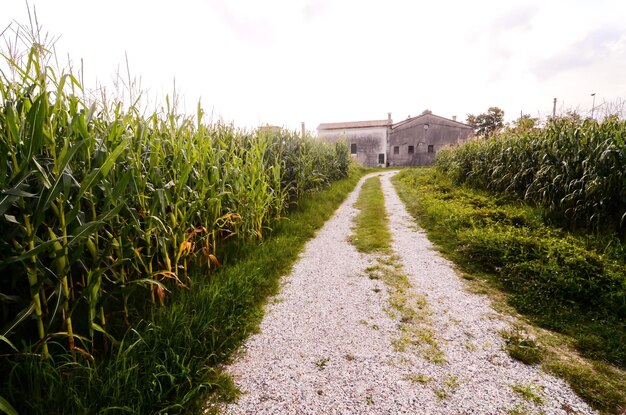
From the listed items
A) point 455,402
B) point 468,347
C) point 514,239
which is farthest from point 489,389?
point 514,239

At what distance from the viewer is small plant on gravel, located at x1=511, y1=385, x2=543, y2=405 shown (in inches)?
65.9

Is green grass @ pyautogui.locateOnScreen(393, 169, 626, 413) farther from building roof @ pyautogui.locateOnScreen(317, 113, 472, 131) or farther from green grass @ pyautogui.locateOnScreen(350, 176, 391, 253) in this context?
building roof @ pyautogui.locateOnScreen(317, 113, 472, 131)

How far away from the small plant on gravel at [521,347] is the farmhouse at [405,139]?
27481mm

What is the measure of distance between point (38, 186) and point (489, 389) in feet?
10.3

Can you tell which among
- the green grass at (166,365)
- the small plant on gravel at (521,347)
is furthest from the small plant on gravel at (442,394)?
the green grass at (166,365)

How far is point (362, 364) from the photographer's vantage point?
6.61ft

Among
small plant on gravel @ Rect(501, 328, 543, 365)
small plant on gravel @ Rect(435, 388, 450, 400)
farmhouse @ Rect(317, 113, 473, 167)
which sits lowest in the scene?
small plant on gravel @ Rect(435, 388, 450, 400)

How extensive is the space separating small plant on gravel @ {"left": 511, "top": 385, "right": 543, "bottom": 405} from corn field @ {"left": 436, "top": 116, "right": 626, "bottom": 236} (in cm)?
339

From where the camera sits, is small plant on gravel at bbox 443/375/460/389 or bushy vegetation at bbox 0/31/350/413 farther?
small plant on gravel at bbox 443/375/460/389

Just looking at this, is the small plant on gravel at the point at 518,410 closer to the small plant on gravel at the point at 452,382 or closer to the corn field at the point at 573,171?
the small plant on gravel at the point at 452,382

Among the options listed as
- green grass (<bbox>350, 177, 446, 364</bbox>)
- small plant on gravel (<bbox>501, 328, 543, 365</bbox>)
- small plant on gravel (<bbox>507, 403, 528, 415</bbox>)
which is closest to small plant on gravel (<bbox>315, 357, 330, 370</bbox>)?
green grass (<bbox>350, 177, 446, 364</bbox>)

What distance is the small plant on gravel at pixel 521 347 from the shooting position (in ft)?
6.59

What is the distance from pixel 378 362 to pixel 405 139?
1251 inches

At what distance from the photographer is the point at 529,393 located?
1.73 m
